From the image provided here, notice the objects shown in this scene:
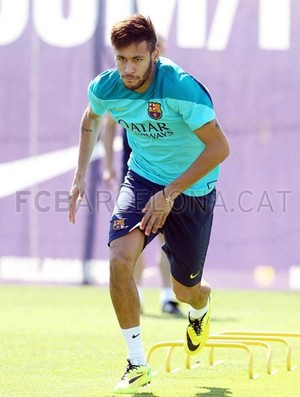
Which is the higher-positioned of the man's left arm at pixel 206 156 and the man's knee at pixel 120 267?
the man's left arm at pixel 206 156

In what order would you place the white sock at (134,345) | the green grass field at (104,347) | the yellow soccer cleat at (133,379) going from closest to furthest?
the yellow soccer cleat at (133,379), the white sock at (134,345), the green grass field at (104,347)

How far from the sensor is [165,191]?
4957 millimetres

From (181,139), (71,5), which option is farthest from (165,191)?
(71,5)

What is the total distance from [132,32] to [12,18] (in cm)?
667

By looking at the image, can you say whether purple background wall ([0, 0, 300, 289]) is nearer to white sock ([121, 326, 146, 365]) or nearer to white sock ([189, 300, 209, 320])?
white sock ([189, 300, 209, 320])

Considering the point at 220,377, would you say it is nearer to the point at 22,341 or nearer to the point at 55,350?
the point at 55,350

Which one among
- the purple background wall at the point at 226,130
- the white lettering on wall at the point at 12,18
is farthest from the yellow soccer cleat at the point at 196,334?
the white lettering on wall at the point at 12,18

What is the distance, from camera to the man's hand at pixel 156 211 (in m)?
4.96

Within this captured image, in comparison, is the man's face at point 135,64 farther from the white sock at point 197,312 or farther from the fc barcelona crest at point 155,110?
the white sock at point 197,312

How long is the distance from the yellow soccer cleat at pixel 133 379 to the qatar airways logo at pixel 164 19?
6.55 meters

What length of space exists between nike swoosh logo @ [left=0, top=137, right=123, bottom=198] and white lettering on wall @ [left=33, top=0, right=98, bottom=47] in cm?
128

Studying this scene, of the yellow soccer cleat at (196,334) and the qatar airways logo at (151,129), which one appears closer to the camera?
the qatar airways logo at (151,129)

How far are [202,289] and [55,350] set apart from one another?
4.04 feet

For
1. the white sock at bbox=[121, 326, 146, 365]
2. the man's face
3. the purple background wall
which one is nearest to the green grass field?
the white sock at bbox=[121, 326, 146, 365]
